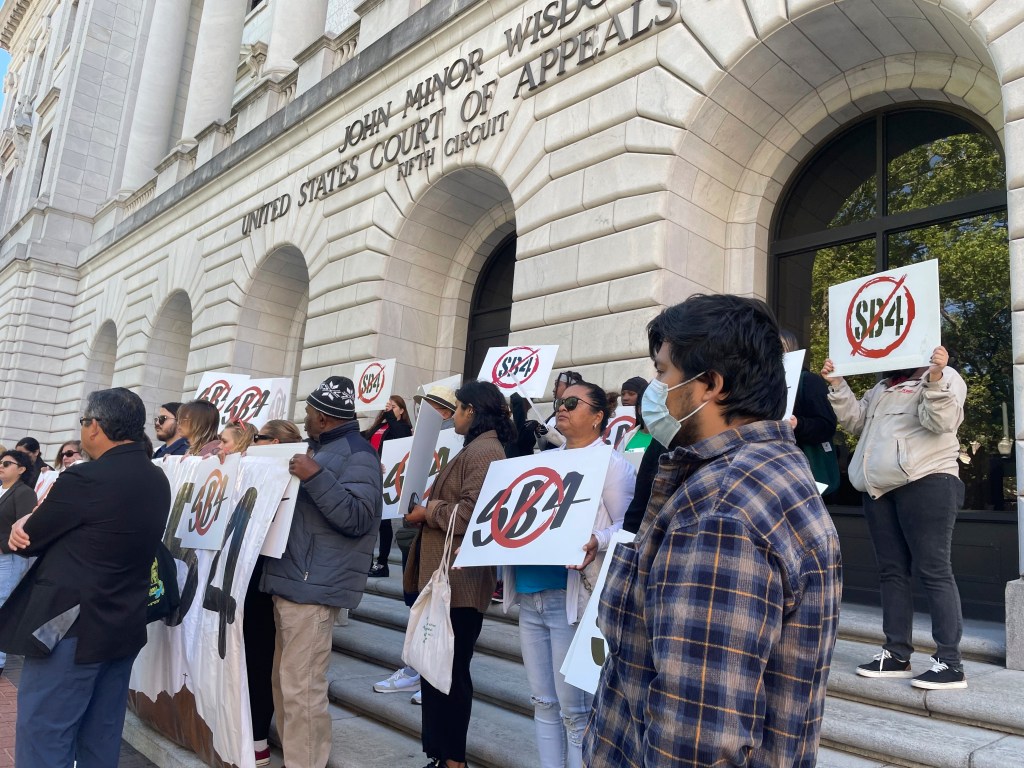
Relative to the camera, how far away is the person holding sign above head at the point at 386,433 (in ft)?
26.2

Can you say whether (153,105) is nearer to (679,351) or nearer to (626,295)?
(626,295)

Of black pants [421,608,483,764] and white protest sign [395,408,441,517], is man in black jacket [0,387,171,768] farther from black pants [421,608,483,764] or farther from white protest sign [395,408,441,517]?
A: white protest sign [395,408,441,517]

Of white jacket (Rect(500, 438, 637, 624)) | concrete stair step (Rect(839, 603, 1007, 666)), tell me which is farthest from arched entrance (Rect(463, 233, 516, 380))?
white jacket (Rect(500, 438, 637, 624))

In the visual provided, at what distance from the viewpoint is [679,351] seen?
5.51ft

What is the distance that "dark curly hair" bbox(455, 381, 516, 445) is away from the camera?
Result: 14.5 feet

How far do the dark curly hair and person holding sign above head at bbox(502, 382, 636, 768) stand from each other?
74cm

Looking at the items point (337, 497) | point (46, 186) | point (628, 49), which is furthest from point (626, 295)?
point (46, 186)

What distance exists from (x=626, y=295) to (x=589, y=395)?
4.25 metres

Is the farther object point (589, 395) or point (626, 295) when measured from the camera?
point (626, 295)

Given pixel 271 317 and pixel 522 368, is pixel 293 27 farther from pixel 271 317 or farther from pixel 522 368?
pixel 522 368

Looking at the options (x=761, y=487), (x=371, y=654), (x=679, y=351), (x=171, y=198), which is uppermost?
(x=171, y=198)

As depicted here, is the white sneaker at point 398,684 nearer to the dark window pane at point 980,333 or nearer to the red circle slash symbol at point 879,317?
the red circle slash symbol at point 879,317

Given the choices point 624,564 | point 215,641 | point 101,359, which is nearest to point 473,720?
point 215,641

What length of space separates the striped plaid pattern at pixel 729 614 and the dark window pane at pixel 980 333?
5842 millimetres
